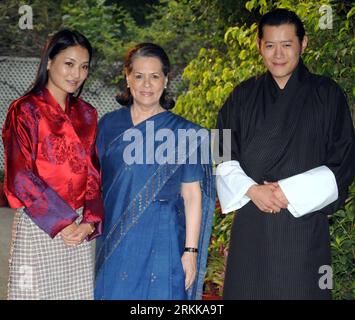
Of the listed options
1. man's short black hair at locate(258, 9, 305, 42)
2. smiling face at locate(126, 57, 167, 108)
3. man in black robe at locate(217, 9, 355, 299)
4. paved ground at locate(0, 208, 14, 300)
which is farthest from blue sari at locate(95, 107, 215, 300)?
paved ground at locate(0, 208, 14, 300)

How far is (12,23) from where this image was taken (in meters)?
10.2

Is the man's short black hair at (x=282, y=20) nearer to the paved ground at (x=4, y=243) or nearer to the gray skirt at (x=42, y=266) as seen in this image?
the gray skirt at (x=42, y=266)

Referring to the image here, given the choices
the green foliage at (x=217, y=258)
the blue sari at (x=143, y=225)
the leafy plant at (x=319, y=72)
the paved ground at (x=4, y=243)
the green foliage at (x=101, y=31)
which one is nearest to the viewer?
the blue sari at (x=143, y=225)

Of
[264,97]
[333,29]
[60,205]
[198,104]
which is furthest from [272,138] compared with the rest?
[198,104]

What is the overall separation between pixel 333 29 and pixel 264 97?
108cm

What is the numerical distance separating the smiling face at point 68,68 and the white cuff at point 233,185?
74cm

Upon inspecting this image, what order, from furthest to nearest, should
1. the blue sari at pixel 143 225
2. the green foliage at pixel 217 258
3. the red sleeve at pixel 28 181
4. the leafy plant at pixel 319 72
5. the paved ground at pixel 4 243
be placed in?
the paved ground at pixel 4 243 < the green foliage at pixel 217 258 < the leafy plant at pixel 319 72 < the blue sari at pixel 143 225 < the red sleeve at pixel 28 181

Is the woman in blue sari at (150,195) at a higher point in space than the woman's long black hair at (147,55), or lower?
lower

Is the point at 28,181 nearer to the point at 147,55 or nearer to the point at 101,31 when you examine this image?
the point at 147,55

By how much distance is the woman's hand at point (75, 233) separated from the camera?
371 centimetres

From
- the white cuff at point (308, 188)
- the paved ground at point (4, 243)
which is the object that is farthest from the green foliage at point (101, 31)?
the white cuff at point (308, 188)

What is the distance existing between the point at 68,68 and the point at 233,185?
2.85 feet

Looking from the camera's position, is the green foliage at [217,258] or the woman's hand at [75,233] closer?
the woman's hand at [75,233]

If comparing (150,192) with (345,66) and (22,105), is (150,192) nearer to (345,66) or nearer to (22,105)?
(22,105)
